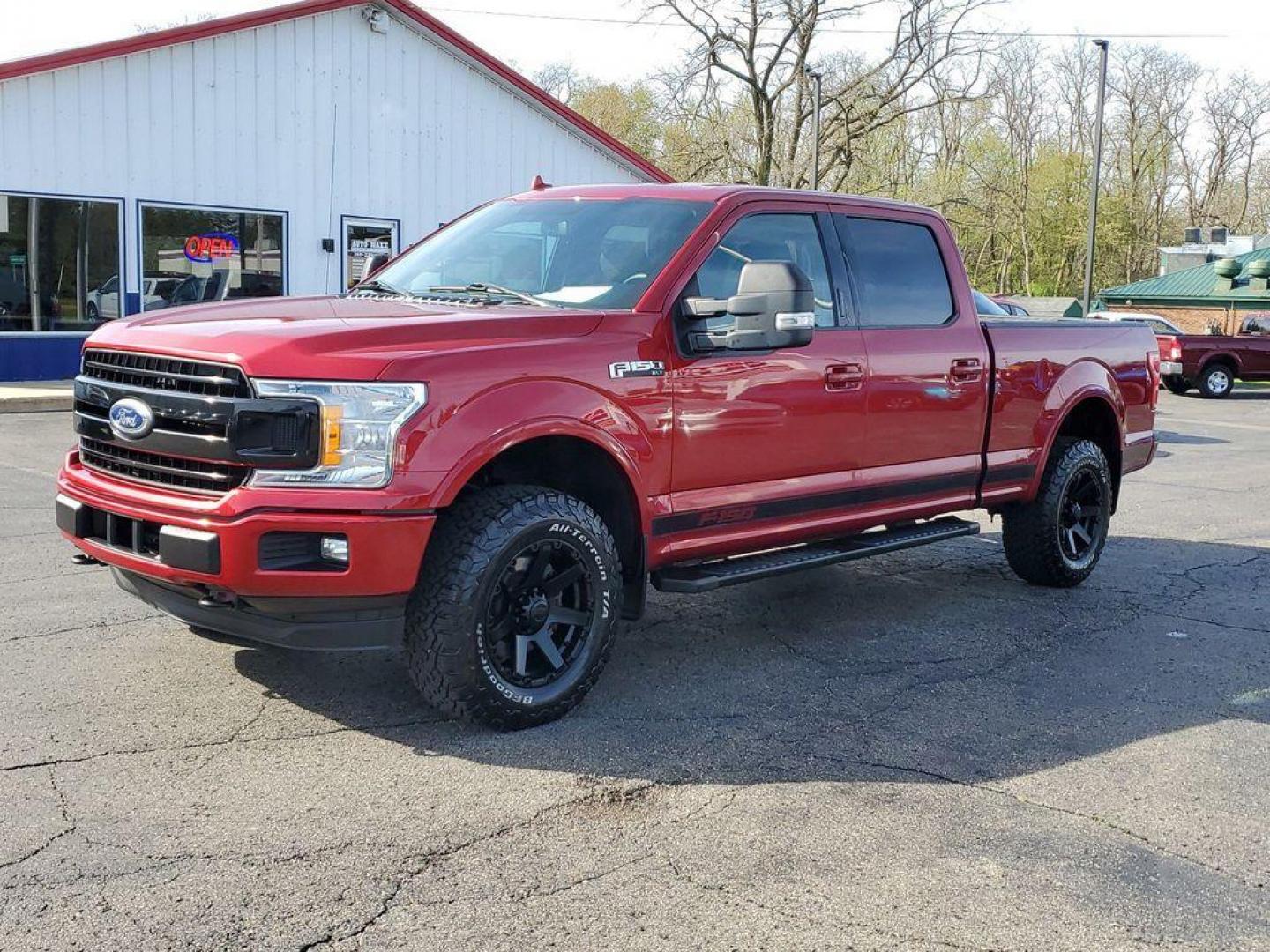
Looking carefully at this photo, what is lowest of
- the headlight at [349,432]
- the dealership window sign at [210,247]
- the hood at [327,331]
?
the headlight at [349,432]

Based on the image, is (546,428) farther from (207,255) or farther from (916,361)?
(207,255)

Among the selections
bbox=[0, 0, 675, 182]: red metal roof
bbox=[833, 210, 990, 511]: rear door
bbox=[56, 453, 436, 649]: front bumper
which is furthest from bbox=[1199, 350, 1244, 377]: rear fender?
bbox=[56, 453, 436, 649]: front bumper

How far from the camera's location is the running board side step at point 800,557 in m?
4.99

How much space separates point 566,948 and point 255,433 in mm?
1892

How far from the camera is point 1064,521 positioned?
23.4ft

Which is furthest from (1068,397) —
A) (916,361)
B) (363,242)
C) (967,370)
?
(363,242)

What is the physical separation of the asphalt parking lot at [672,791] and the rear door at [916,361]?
75cm

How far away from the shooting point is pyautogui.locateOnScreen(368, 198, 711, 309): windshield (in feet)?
16.7

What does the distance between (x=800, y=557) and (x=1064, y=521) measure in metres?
2.39

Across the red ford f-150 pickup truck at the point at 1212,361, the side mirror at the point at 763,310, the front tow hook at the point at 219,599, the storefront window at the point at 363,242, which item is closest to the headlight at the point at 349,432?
the front tow hook at the point at 219,599

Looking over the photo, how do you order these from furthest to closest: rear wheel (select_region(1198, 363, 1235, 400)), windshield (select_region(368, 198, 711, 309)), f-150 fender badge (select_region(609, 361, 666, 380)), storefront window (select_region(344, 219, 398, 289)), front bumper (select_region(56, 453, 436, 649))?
rear wheel (select_region(1198, 363, 1235, 400)) < storefront window (select_region(344, 219, 398, 289)) < windshield (select_region(368, 198, 711, 309)) < f-150 fender badge (select_region(609, 361, 666, 380)) < front bumper (select_region(56, 453, 436, 649))

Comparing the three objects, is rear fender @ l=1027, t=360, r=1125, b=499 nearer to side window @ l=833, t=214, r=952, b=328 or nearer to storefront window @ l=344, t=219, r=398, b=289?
side window @ l=833, t=214, r=952, b=328

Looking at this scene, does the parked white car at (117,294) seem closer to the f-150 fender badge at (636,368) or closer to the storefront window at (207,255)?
the storefront window at (207,255)

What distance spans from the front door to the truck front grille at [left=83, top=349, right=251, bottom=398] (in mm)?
1640
